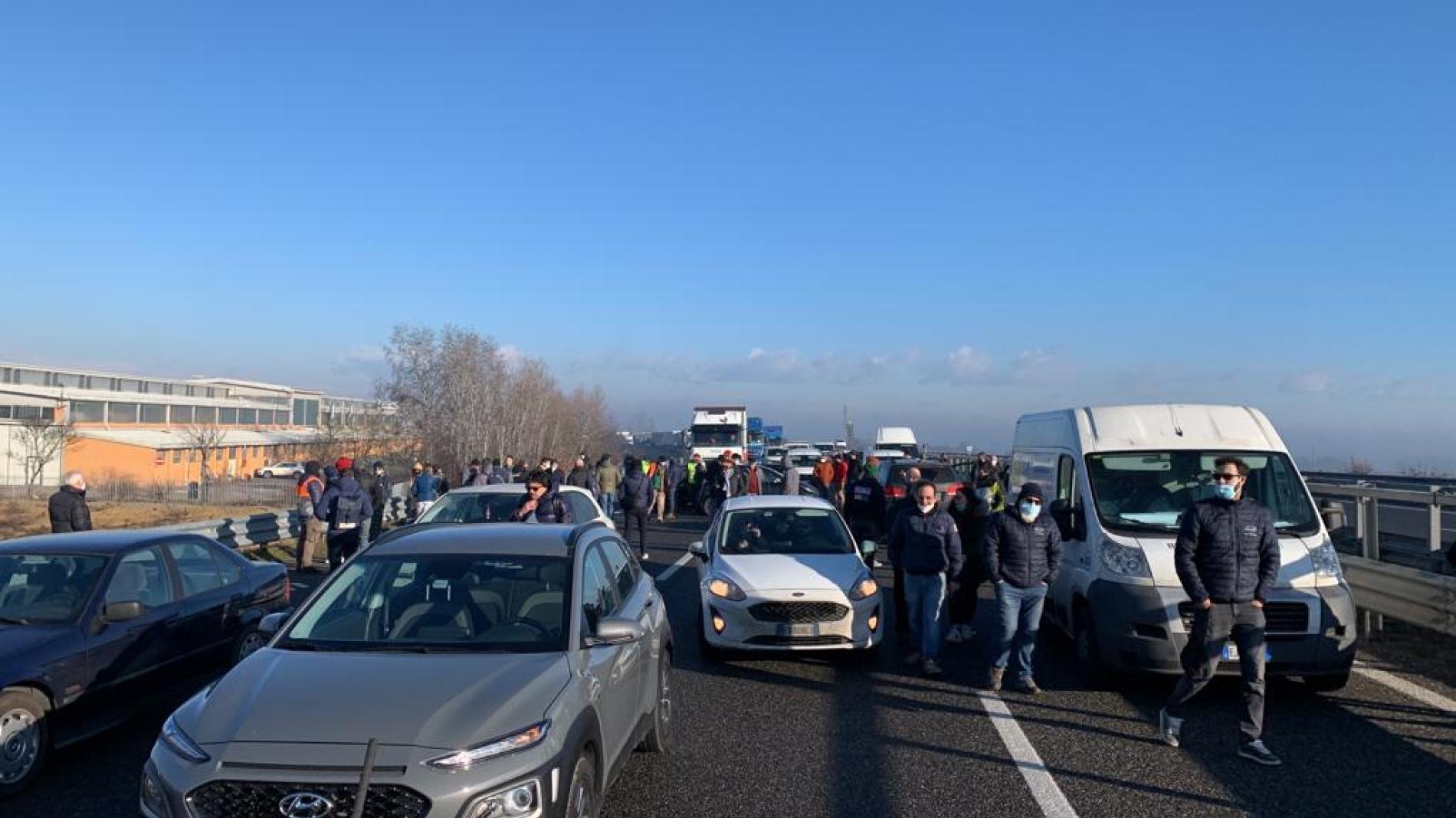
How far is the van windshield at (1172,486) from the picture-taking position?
819 cm

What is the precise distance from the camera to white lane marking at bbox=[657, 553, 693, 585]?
14.2m

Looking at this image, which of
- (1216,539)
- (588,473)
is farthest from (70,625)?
(588,473)

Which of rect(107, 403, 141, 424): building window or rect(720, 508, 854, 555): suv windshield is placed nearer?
rect(720, 508, 854, 555): suv windshield

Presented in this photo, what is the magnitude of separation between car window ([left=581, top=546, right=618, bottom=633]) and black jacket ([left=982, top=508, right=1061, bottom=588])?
3.50m

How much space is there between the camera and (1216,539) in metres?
6.40

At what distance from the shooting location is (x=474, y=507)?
12.3m

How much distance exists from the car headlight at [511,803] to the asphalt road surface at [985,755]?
152 centimetres

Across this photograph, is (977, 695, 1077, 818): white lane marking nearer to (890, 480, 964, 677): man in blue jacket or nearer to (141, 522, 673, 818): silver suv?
(890, 480, 964, 677): man in blue jacket

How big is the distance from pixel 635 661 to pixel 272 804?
7.24 feet

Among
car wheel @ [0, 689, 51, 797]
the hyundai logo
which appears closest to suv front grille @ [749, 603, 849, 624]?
car wheel @ [0, 689, 51, 797]

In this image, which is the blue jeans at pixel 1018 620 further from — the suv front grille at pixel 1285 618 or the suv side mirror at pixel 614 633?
the suv side mirror at pixel 614 633

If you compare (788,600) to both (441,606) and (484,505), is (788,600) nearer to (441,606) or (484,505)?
(441,606)

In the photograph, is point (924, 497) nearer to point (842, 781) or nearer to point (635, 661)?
point (842, 781)

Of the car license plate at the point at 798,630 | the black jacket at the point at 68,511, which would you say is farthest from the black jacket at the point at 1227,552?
the black jacket at the point at 68,511
